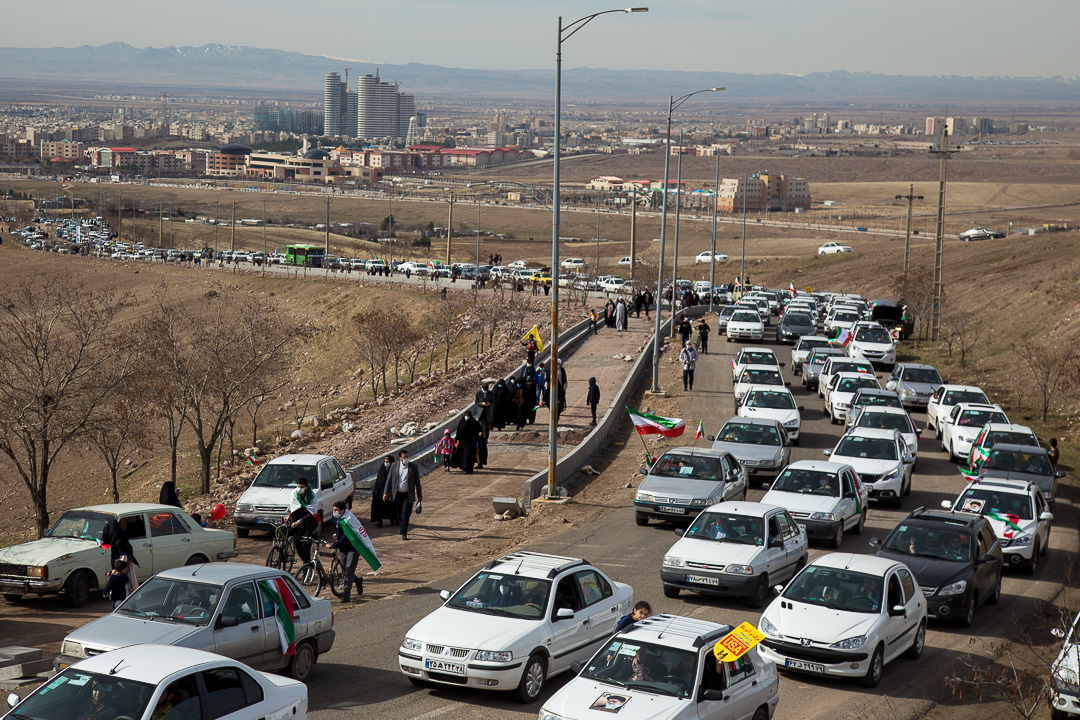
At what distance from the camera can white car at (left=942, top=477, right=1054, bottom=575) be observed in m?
19.9

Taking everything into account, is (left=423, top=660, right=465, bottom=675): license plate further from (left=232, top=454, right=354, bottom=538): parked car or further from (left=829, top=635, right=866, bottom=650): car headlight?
(left=232, top=454, right=354, bottom=538): parked car

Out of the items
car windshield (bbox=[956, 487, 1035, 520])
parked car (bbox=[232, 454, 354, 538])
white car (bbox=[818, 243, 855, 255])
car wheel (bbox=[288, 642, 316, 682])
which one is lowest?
white car (bbox=[818, 243, 855, 255])

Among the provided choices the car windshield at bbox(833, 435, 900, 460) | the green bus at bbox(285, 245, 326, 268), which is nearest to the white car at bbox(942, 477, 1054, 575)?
the car windshield at bbox(833, 435, 900, 460)

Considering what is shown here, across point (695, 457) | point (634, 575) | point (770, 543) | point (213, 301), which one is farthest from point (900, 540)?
point (213, 301)

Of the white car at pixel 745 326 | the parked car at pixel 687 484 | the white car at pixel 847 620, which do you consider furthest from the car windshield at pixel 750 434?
the white car at pixel 745 326

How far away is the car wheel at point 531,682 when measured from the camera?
40.1ft

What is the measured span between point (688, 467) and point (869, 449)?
527 centimetres

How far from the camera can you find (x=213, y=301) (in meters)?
80.8

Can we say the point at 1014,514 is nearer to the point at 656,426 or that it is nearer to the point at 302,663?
the point at 656,426

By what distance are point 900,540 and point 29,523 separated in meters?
29.9

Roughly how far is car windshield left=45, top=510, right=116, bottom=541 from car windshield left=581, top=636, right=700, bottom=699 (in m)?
9.55

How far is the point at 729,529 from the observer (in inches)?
688

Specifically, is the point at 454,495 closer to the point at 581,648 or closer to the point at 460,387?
the point at 581,648

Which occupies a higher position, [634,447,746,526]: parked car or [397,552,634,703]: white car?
[397,552,634,703]: white car
